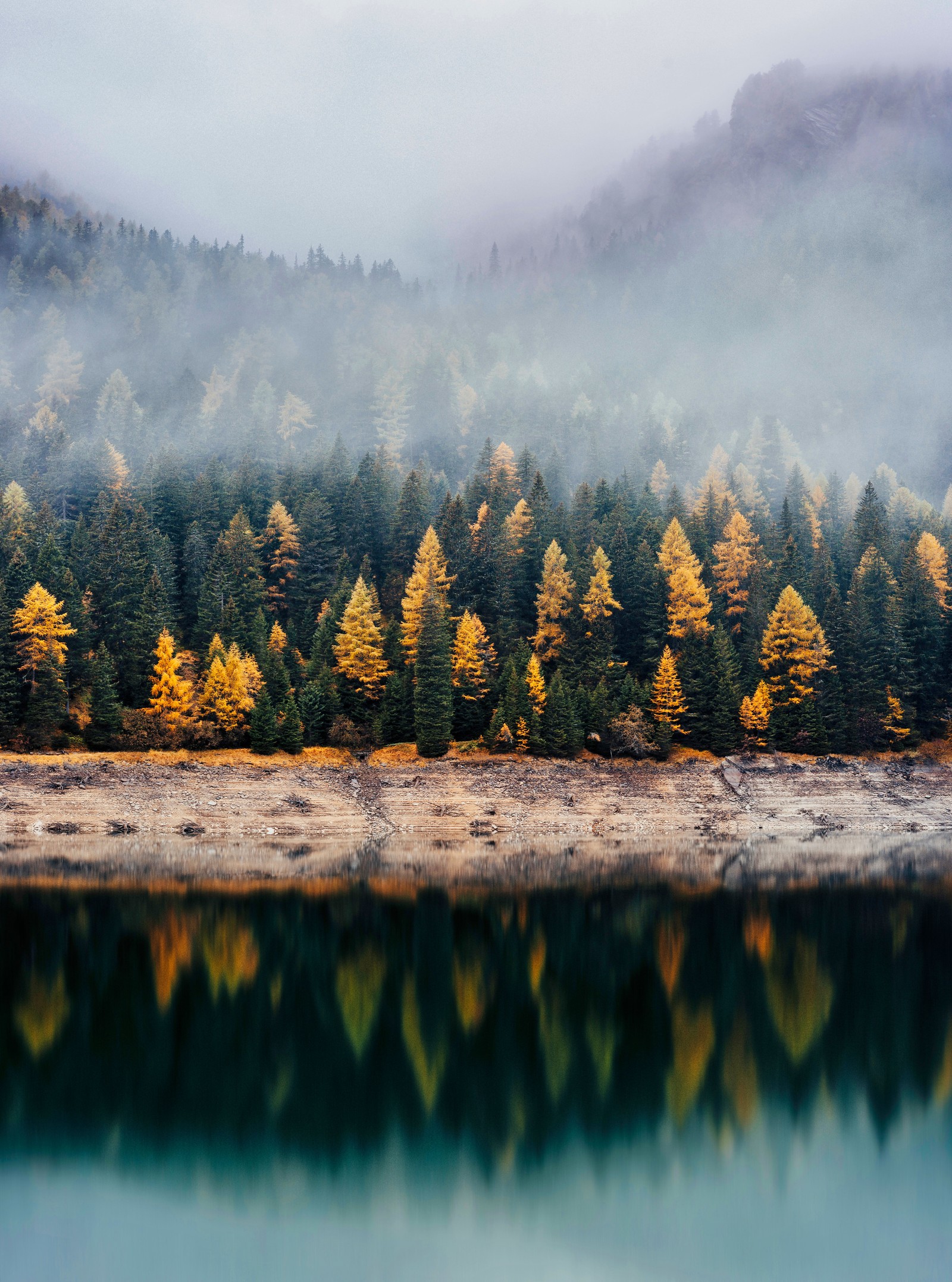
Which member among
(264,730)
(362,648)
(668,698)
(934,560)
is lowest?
(264,730)

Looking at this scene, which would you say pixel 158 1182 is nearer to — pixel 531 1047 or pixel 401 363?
pixel 531 1047

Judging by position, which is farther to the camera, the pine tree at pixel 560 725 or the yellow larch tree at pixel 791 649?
the yellow larch tree at pixel 791 649

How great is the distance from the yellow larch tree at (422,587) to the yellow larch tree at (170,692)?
1876 centimetres

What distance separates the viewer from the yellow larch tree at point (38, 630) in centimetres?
6838

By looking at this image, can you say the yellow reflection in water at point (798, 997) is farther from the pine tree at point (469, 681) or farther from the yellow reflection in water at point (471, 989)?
the pine tree at point (469, 681)

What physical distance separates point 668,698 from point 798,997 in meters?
46.2

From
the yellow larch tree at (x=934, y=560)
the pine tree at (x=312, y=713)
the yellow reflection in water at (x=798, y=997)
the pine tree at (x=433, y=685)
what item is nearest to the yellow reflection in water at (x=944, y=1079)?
the yellow reflection in water at (x=798, y=997)

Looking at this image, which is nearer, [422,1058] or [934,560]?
[422,1058]

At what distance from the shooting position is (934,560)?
88438 mm

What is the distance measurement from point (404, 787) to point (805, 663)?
119 feet

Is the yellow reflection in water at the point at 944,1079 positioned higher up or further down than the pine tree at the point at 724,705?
further down

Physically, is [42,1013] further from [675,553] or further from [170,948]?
[675,553]

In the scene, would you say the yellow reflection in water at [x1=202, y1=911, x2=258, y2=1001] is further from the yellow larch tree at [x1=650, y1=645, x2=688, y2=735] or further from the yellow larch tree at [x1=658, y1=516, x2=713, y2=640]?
the yellow larch tree at [x1=658, y1=516, x2=713, y2=640]

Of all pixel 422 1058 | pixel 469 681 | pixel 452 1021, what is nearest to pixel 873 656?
pixel 469 681
